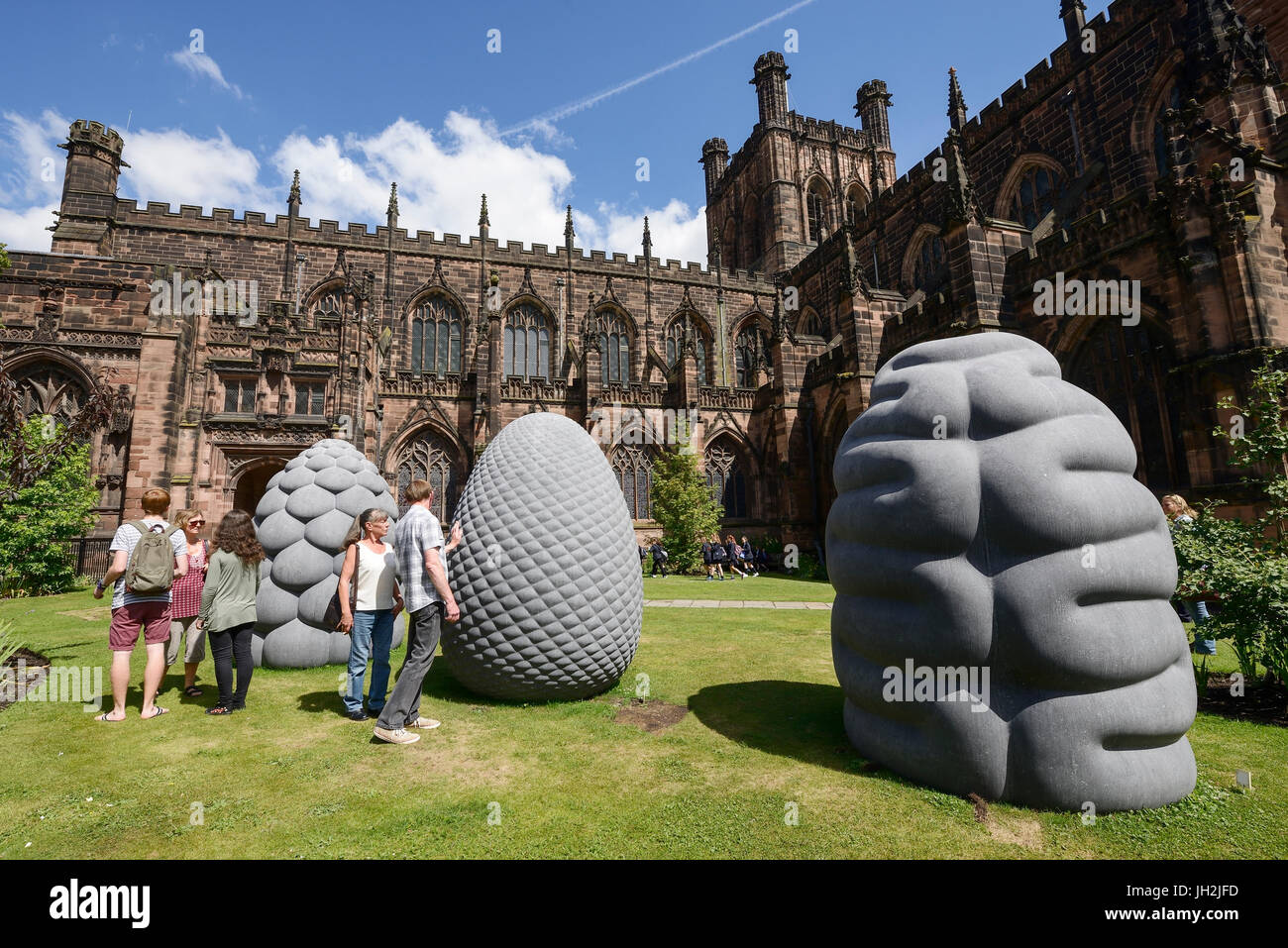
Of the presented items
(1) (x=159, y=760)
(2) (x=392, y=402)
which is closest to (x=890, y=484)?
(1) (x=159, y=760)

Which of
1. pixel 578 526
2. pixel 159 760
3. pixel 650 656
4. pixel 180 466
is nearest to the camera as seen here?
pixel 159 760

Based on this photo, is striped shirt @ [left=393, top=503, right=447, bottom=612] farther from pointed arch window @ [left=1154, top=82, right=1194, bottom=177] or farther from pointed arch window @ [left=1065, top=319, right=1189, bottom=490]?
pointed arch window @ [left=1154, top=82, right=1194, bottom=177]

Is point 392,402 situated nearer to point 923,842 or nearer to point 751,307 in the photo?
point 751,307

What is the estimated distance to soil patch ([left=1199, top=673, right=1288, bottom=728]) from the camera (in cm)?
489

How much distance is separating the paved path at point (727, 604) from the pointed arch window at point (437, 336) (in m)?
19.8

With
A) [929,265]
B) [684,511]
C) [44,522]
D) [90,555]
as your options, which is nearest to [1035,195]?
[929,265]

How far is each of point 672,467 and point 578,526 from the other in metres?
16.1

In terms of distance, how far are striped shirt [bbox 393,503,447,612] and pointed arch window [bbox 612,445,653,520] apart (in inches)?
773

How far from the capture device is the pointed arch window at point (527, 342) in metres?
29.1

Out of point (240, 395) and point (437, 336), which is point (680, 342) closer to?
point (437, 336)

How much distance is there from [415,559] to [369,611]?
766mm

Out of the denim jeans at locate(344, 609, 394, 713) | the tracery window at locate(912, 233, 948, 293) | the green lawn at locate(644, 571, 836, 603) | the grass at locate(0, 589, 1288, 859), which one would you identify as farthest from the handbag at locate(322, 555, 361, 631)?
the tracery window at locate(912, 233, 948, 293)

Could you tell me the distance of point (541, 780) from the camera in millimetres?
3564

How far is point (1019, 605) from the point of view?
10.6ft
